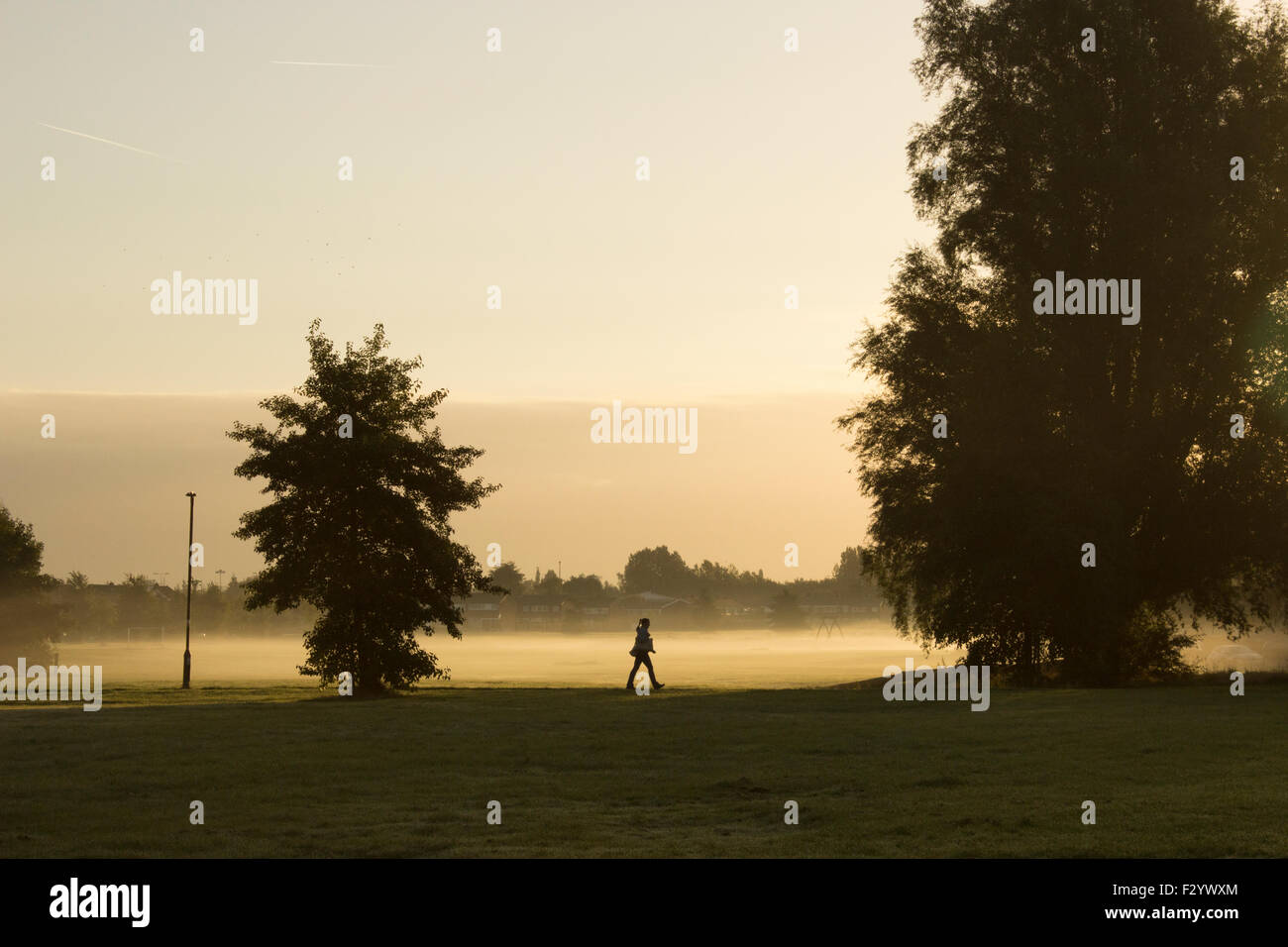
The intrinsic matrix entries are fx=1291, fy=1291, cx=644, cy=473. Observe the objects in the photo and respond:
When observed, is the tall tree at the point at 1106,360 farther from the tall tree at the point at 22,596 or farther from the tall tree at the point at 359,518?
the tall tree at the point at 22,596

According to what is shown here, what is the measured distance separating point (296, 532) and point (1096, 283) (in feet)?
84.1

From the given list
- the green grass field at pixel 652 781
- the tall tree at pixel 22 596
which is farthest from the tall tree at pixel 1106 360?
the tall tree at pixel 22 596

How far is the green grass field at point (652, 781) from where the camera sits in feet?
40.7

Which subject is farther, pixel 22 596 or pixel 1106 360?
pixel 22 596

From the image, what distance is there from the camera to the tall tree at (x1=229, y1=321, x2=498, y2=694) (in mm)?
38469

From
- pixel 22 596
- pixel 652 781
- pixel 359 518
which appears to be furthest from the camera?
pixel 22 596

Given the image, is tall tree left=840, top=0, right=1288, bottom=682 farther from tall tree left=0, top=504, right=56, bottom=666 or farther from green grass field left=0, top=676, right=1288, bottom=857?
tall tree left=0, top=504, right=56, bottom=666

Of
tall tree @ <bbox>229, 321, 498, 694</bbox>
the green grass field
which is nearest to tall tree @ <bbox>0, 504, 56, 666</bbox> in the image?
tall tree @ <bbox>229, 321, 498, 694</bbox>

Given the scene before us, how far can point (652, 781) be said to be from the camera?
17188 millimetres

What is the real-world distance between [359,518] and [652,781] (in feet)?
77.6

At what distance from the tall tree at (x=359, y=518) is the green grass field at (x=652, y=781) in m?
9.24

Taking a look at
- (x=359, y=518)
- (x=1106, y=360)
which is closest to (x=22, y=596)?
(x=359, y=518)

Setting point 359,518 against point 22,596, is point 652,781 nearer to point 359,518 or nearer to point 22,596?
point 359,518
